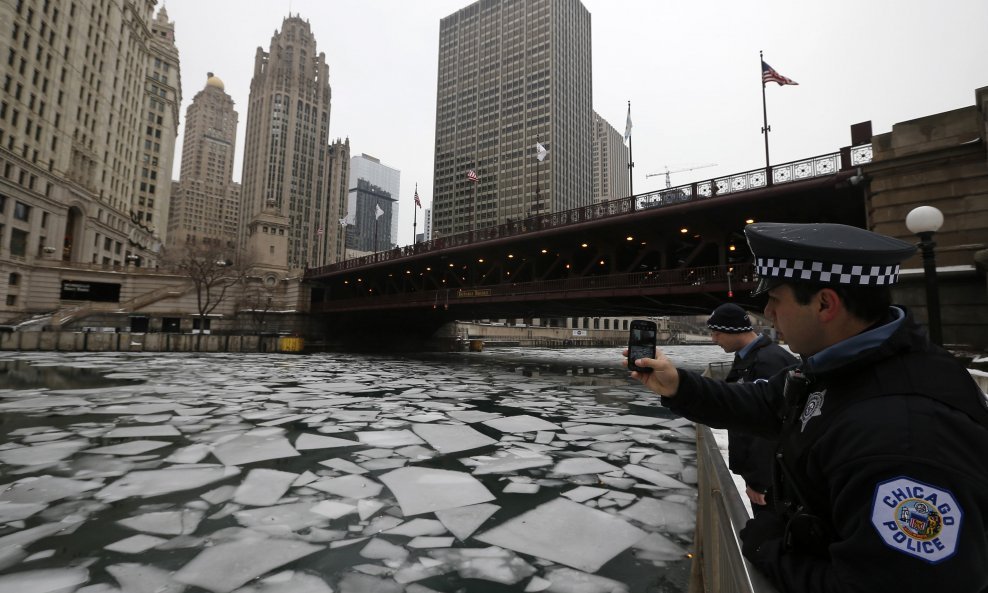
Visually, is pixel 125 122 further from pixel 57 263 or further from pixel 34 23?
pixel 57 263

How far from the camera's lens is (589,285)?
22.4m

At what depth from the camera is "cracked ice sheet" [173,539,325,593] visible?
10.7ft

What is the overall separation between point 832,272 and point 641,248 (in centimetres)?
2587

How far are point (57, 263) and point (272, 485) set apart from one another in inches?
2300

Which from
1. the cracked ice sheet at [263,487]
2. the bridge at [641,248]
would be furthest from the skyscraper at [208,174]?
the cracked ice sheet at [263,487]

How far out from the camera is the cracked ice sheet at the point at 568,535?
373 cm

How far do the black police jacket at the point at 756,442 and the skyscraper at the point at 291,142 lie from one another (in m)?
150

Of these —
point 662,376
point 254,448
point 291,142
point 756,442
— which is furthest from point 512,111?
point 662,376

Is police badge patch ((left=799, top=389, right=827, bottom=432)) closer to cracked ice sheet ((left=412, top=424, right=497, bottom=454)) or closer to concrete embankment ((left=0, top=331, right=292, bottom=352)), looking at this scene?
cracked ice sheet ((left=412, top=424, right=497, bottom=454))

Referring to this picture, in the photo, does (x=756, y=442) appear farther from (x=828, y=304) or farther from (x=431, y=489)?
(x=431, y=489)

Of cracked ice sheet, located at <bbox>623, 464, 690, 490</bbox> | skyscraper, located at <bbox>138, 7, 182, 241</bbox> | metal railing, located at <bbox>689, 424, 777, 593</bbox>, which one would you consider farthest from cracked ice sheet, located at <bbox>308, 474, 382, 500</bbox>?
skyscraper, located at <bbox>138, 7, 182, 241</bbox>

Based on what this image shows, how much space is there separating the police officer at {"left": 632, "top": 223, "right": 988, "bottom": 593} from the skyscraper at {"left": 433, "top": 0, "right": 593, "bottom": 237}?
120535 millimetres

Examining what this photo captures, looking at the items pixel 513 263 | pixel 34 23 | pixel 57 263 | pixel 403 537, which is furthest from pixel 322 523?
pixel 34 23

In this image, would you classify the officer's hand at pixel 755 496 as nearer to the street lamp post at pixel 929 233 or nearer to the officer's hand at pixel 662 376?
the officer's hand at pixel 662 376
